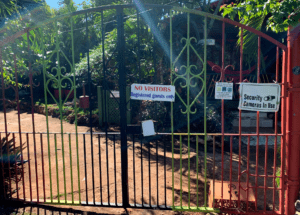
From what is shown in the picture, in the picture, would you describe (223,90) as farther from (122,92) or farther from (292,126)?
(122,92)

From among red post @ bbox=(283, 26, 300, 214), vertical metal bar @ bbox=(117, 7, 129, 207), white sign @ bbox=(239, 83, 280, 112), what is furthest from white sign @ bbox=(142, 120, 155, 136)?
red post @ bbox=(283, 26, 300, 214)

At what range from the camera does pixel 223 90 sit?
3.75 metres

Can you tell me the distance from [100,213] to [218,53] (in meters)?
10.4

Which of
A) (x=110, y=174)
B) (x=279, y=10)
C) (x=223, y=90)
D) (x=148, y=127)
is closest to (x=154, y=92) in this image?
(x=148, y=127)

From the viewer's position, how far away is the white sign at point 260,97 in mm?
3674

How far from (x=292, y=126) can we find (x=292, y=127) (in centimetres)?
1

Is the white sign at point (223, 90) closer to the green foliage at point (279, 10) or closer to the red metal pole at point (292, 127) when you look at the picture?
the red metal pole at point (292, 127)

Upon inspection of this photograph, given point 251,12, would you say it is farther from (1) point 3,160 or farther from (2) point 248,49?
(1) point 3,160

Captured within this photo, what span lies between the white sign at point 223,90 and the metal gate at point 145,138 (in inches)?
3.0

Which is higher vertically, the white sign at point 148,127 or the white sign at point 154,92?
the white sign at point 154,92

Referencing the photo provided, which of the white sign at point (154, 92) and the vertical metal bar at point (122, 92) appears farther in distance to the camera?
the vertical metal bar at point (122, 92)

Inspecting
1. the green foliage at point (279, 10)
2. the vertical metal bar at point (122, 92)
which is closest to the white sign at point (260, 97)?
the green foliage at point (279, 10)

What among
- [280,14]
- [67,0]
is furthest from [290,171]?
[67,0]

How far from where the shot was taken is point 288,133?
12.1ft
